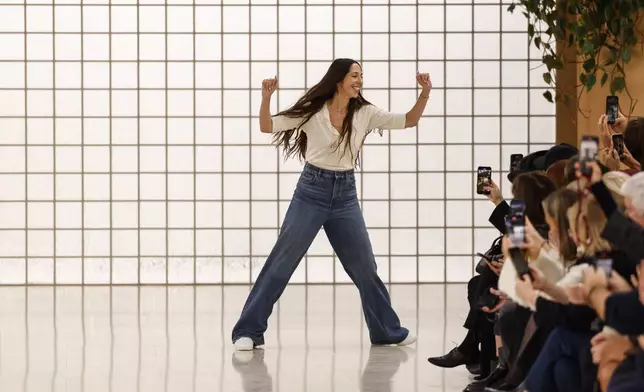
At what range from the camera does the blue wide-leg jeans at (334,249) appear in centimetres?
641

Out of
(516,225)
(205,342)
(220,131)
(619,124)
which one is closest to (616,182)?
(516,225)

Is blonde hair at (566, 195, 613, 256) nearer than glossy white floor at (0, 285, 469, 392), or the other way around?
blonde hair at (566, 195, 613, 256)

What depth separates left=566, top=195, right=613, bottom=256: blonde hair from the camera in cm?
382

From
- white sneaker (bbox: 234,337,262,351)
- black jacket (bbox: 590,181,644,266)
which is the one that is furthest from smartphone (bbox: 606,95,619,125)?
white sneaker (bbox: 234,337,262,351)

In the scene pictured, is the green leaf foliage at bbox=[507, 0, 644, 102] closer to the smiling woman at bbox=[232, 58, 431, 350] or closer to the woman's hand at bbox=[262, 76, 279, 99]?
the smiling woman at bbox=[232, 58, 431, 350]

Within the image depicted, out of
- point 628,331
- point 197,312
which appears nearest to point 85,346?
point 197,312

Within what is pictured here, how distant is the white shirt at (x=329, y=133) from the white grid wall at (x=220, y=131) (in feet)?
9.21

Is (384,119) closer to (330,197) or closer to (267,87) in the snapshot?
(330,197)

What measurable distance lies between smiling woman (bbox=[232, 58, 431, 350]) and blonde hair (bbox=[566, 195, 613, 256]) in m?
2.55

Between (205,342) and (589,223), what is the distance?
3.22 meters

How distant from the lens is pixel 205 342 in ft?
22.1

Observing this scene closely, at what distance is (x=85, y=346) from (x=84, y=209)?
2.88 metres

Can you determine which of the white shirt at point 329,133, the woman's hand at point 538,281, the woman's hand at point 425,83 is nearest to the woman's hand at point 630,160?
the woman's hand at point 538,281

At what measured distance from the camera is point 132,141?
30.5 feet
